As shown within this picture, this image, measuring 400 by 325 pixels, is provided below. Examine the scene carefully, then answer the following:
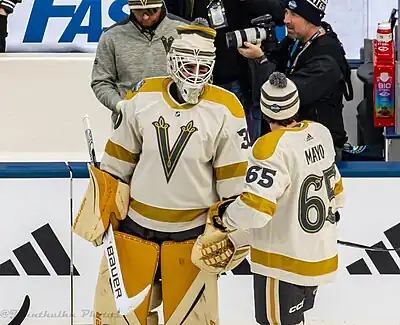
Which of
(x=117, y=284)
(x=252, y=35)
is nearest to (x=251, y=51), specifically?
(x=252, y=35)

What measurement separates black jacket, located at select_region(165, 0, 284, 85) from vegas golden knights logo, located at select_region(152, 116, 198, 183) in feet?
3.83

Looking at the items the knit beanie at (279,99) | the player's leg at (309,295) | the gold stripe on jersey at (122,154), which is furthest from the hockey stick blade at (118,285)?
the knit beanie at (279,99)

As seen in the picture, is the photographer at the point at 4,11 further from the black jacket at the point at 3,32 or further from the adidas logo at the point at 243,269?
the adidas logo at the point at 243,269

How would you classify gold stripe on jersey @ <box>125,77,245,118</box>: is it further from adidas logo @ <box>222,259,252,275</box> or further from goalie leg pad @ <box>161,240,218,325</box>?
adidas logo @ <box>222,259,252,275</box>

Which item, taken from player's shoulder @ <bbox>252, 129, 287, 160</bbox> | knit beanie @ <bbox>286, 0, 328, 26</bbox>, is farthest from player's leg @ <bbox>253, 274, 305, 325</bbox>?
knit beanie @ <bbox>286, 0, 328, 26</bbox>

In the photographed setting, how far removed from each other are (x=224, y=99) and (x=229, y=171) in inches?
8.5

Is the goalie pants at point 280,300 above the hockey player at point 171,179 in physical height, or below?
below

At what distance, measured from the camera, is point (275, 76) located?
9.73ft

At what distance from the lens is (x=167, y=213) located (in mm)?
2916

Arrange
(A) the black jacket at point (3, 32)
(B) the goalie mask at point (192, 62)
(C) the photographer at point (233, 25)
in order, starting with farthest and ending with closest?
(A) the black jacket at point (3, 32)
(C) the photographer at point (233, 25)
(B) the goalie mask at point (192, 62)

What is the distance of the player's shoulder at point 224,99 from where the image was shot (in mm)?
2906

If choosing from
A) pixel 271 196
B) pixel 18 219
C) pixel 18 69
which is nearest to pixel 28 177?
pixel 18 219

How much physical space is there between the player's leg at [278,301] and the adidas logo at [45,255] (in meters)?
0.96

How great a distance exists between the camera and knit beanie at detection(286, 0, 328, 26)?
12.1 feet
